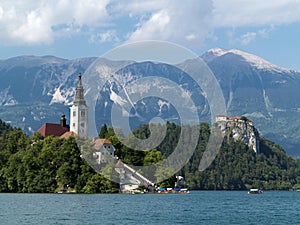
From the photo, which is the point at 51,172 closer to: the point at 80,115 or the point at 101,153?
the point at 101,153

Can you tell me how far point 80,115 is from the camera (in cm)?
15300

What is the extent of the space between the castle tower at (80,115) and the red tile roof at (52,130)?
3558 mm

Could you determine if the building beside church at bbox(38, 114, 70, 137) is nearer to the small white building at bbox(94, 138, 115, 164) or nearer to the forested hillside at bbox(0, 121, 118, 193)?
the forested hillside at bbox(0, 121, 118, 193)

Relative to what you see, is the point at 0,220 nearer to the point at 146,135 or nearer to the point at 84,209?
the point at 84,209

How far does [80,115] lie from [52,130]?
7779 mm

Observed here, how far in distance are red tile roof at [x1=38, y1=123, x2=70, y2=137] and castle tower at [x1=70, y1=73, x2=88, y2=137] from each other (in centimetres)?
356

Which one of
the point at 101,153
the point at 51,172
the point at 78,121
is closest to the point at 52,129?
the point at 78,121

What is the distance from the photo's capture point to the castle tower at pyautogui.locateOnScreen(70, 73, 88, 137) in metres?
153

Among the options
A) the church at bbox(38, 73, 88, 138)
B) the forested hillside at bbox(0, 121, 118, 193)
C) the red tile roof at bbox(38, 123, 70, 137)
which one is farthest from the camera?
the church at bbox(38, 73, 88, 138)

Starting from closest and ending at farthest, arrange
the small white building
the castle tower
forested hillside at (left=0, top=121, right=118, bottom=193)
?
forested hillside at (left=0, top=121, right=118, bottom=193), the small white building, the castle tower

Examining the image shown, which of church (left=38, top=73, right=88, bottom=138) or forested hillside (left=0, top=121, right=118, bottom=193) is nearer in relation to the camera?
forested hillside (left=0, top=121, right=118, bottom=193)

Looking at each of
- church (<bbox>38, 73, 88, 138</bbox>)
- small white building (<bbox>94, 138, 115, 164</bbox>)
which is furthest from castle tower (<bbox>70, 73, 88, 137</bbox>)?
small white building (<bbox>94, 138, 115, 164</bbox>)

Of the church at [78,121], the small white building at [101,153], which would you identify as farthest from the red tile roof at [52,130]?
the small white building at [101,153]

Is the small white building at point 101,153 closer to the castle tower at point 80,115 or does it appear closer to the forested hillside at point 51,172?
the forested hillside at point 51,172
